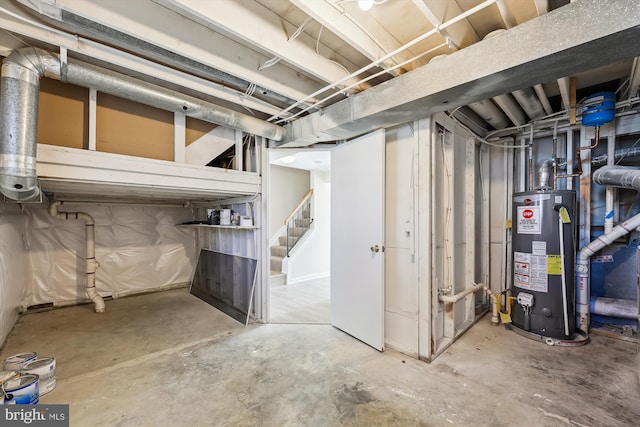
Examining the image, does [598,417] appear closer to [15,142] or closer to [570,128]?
[570,128]

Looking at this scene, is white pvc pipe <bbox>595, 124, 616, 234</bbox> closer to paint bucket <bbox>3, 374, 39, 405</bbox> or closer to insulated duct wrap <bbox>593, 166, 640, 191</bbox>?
insulated duct wrap <bbox>593, 166, 640, 191</bbox>

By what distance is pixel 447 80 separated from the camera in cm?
174

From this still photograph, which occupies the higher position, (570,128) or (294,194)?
(570,128)

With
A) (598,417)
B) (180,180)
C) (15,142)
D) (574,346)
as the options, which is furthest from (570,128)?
(15,142)

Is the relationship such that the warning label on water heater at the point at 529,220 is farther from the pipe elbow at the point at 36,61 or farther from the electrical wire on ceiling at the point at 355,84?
the pipe elbow at the point at 36,61

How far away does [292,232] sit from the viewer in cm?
625

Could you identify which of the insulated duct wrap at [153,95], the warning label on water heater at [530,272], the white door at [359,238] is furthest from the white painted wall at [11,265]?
the warning label on water heater at [530,272]

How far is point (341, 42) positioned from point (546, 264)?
115 inches

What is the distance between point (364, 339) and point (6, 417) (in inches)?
101

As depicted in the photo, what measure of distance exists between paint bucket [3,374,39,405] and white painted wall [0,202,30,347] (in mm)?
1427

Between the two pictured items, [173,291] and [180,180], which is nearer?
[180,180]

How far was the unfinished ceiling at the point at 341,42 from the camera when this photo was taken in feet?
4.60

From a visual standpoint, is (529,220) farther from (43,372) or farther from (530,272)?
(43,372)

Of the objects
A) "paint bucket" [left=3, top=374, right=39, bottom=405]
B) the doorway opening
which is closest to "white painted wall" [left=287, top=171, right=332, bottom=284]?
the doorway opening
